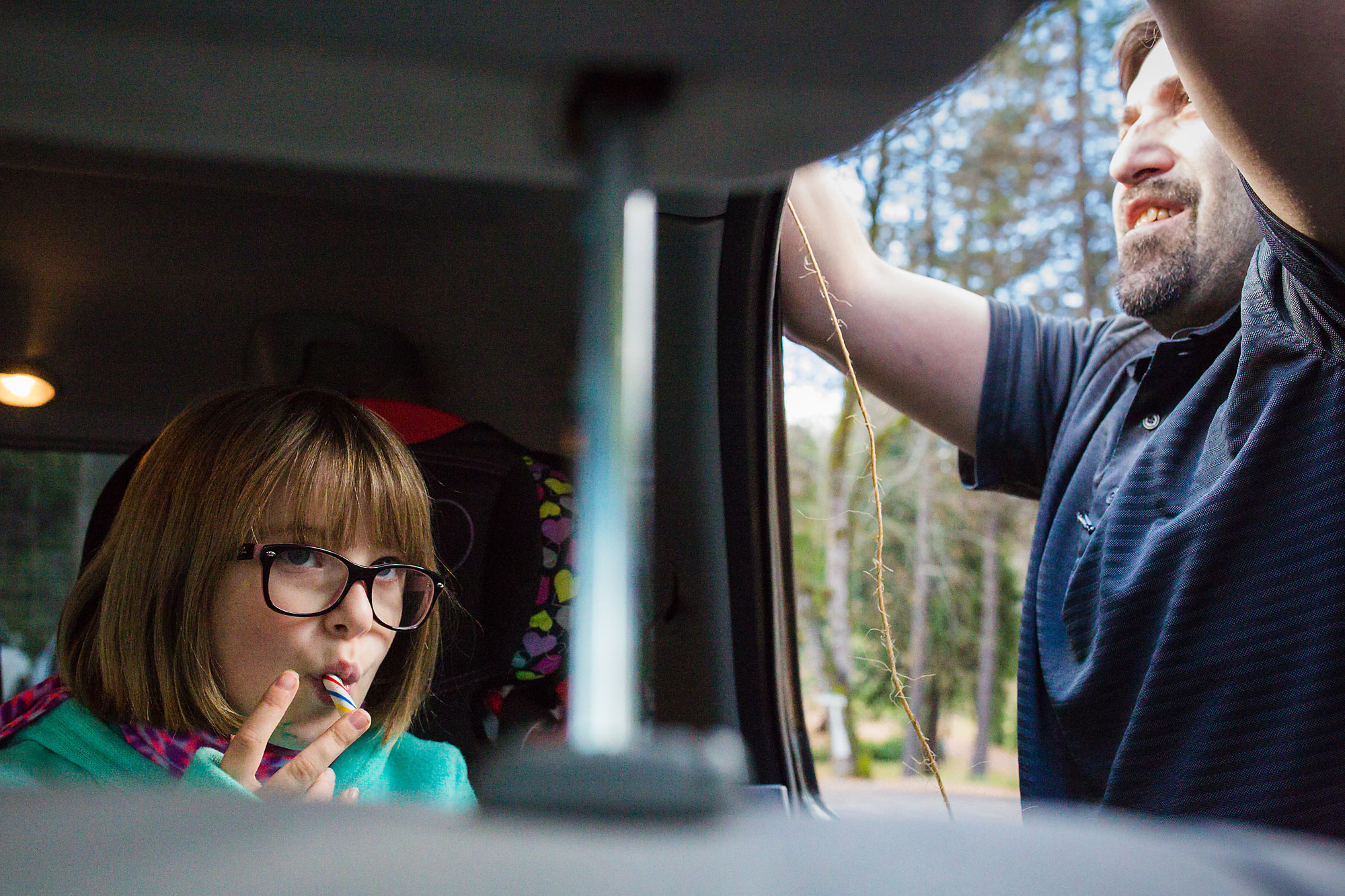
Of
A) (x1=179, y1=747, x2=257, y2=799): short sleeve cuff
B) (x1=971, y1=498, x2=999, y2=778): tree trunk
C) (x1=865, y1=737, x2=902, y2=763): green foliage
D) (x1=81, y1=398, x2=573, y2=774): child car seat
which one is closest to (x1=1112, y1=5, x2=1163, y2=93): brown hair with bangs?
(x1=81, y1=398, x2=573, y2=774): child car seat

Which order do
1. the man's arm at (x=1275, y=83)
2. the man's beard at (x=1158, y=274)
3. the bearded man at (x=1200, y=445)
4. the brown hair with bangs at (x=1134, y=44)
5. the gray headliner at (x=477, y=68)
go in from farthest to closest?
the brown hair with bangs at (x=1134, y=44) < the man's beard at (x=1158, y=274) < the bearded man at (x=1200, y=445) < the man's arm at (x=1275, y=83) < the gray headliner at (x=477, y=68)

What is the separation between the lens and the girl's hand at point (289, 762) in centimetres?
98

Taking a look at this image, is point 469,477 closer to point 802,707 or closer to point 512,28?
point 802,707

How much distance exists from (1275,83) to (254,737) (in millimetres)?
1078

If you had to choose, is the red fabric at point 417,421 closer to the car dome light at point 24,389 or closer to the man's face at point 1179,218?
the car dome light at point 24,389

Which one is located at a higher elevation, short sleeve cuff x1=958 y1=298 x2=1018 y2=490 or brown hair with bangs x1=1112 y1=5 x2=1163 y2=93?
brown hair with bangs x1=1112 y1=5 x2=1163 y2=93

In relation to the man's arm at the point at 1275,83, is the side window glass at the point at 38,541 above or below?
below

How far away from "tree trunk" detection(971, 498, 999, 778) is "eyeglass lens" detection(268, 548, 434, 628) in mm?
9657

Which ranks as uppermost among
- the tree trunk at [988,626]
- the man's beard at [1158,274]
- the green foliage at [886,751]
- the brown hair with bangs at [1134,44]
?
the brown hair with bangs at [1134,44]

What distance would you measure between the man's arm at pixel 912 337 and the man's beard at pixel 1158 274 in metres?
0.30

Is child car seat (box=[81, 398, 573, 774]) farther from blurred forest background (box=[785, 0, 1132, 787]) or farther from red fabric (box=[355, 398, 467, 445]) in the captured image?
blurred forest background (box=[785, 0, 1132, 787])

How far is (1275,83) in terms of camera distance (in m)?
0.95

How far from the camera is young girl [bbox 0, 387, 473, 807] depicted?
1.11 m

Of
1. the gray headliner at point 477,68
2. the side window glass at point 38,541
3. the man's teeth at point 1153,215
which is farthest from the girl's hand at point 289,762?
the man's teeth at point 1153,215
